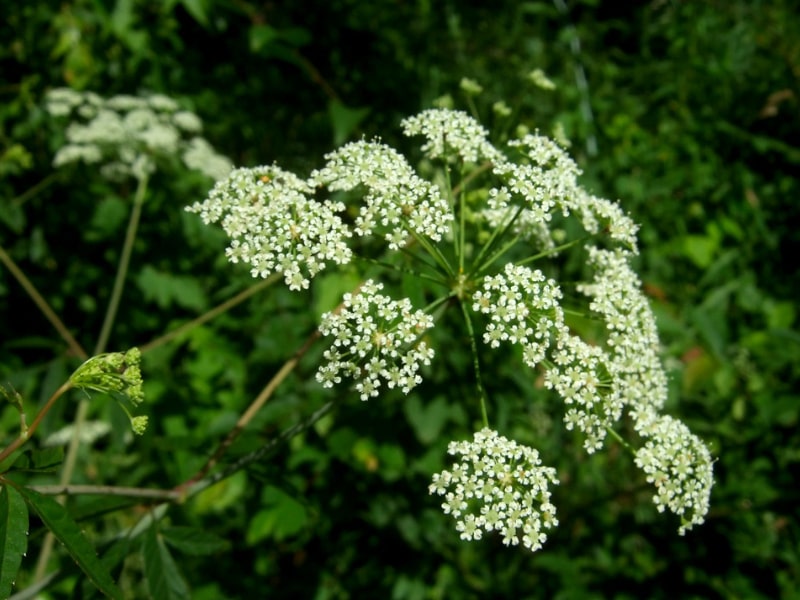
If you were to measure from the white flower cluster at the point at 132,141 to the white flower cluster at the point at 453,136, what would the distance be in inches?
78.6

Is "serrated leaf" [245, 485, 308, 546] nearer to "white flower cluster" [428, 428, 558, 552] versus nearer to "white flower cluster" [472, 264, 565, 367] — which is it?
"white flower cluster" [428, 428, 558, 552]

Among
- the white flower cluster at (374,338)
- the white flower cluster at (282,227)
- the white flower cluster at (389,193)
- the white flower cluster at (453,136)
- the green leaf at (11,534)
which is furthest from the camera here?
the white flower cluster at (453,136)

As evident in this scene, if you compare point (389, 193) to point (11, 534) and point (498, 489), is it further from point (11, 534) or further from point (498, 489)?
point (11, 534)

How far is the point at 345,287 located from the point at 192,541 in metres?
1.80

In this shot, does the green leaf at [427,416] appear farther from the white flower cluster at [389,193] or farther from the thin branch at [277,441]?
the white flower cluster at [389,193]

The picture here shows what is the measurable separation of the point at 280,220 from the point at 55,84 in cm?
449

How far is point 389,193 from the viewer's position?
2818mm

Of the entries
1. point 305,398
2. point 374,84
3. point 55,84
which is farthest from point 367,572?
point 55,84

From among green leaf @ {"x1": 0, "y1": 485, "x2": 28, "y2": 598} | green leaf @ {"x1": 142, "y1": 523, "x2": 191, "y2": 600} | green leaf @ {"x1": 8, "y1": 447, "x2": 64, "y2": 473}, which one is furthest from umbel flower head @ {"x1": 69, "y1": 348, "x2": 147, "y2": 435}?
green leaf @ {"x1": 142, "y1": 523, "x2": 191, "y2": 600}

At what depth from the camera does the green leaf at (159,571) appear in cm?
277

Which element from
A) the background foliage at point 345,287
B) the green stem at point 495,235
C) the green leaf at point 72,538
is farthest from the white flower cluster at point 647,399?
the green leaf at point 72,538

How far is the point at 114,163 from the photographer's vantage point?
16.9ft

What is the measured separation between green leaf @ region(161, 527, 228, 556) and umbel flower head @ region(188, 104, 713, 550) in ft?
2.81

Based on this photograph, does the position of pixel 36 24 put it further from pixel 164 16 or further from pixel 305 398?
pixel 305 398
